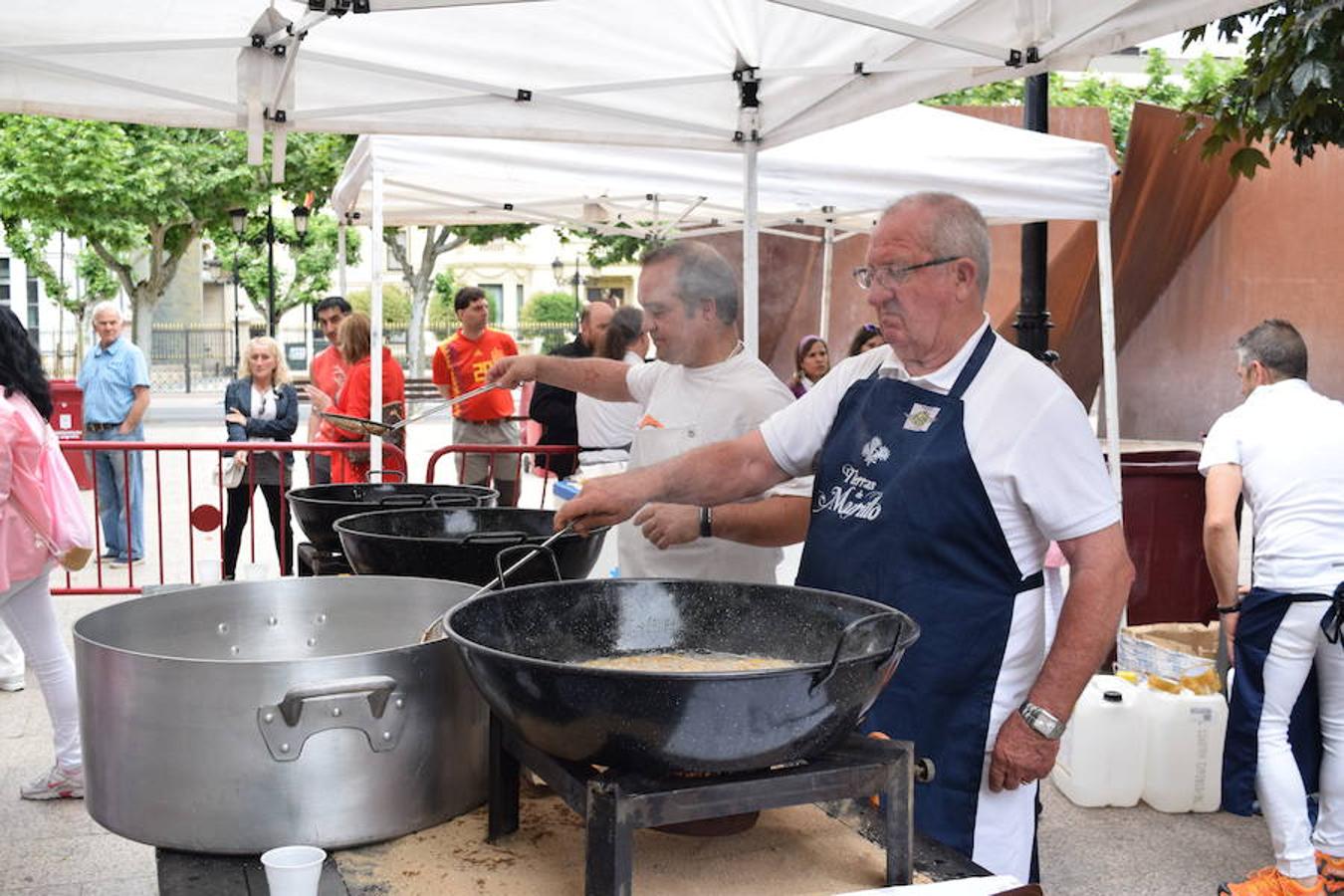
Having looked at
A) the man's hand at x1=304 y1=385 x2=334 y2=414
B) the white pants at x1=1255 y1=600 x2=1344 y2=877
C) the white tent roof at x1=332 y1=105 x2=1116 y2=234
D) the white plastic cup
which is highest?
the white tent roof at x1=332 y1=105 x2=1116 y2=234

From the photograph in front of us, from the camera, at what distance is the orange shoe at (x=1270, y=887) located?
3916 mm

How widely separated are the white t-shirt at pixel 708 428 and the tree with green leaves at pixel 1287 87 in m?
1.92

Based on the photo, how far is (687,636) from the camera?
203 centimetres

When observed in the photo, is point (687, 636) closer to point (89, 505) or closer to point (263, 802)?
point (263, 802)

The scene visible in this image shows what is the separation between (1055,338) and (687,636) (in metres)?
12.9

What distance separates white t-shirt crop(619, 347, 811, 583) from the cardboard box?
8.00ft

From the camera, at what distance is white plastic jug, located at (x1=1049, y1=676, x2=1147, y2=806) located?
4.84m

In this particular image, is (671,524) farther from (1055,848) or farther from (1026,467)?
(1055,848)

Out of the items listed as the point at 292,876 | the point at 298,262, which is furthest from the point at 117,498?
the point at 298,262

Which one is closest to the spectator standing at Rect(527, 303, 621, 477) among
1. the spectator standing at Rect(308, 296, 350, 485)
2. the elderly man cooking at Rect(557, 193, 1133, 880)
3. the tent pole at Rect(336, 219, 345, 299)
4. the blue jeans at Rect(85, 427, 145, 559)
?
the spectator standing at Rect(308, 296, 350, 485)

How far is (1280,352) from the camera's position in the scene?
4.22m

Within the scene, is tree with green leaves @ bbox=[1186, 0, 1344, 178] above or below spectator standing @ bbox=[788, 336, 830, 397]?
above

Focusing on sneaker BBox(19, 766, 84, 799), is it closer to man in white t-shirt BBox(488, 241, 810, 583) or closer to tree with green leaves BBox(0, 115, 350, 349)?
man in white t-shirt BBox(488, 241, 810, 583)

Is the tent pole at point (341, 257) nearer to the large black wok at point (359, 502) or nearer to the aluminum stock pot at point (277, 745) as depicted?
the large black wok at point (359, 502)
